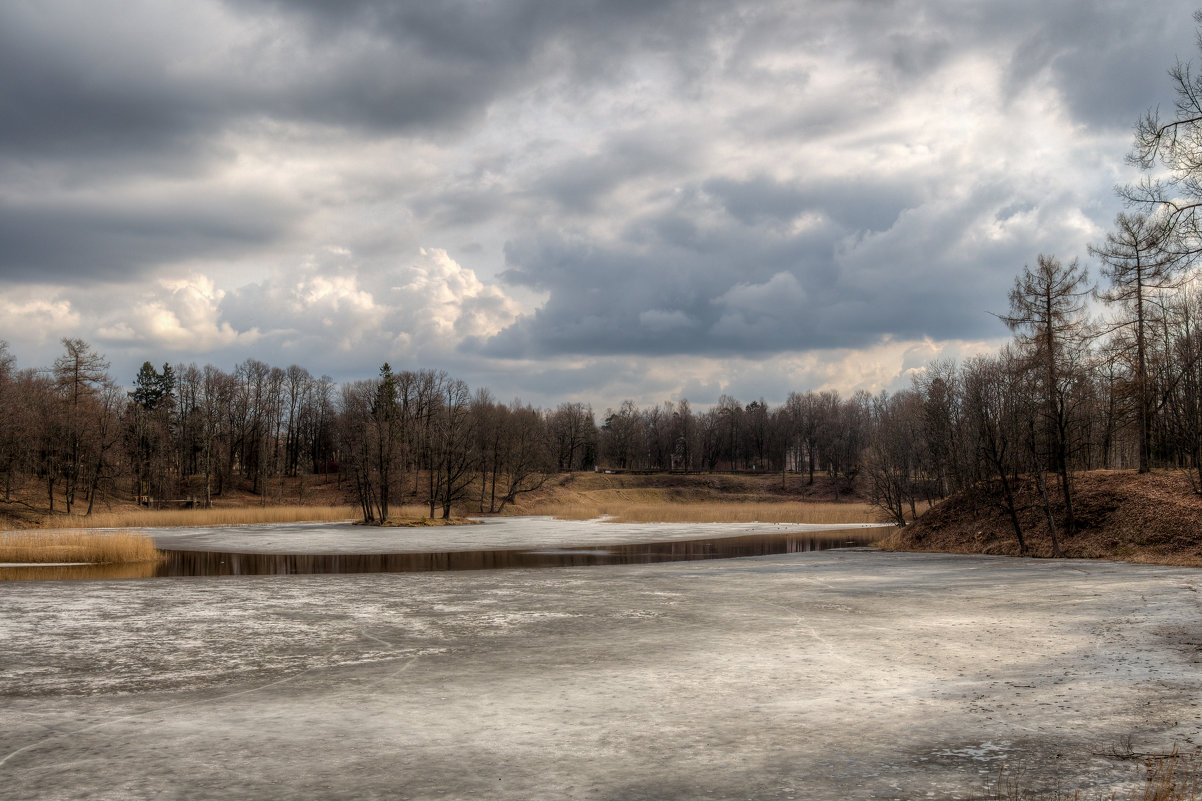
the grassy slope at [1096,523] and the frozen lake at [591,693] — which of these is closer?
the frozen lake at [591,693]

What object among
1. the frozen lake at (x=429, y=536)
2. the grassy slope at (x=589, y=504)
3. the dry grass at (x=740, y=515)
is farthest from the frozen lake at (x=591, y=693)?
the dry grass at (x=740, y=515)

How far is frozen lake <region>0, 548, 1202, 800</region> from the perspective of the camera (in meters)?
6.29

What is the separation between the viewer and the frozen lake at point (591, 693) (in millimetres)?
6285

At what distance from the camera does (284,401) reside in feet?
317

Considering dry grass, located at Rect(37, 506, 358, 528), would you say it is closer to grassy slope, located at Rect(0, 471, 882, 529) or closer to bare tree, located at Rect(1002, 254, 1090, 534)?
grassy slope, located at Rect(0, 471, 882, 529)

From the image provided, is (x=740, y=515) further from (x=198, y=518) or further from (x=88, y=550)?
(x=88, y=550)

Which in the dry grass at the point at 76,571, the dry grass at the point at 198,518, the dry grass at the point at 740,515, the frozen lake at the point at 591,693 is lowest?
the dry grass at the point at 740,515

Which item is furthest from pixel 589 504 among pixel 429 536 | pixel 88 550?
pixel 88 550

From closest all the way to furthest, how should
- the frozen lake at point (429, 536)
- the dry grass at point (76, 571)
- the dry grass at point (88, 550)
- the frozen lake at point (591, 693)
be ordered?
the frozen lake at point (591, 693), the dry grass at point (76, 571), the dry grass at point (88, 550), the frozen lake at point (429, 536)

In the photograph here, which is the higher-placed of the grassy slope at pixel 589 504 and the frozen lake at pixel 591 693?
the frozen lake at pixel 591 693

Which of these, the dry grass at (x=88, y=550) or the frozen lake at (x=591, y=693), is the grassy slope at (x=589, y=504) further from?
the frozen lake at (x=591, y=693)

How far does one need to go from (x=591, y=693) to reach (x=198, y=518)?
54653mm

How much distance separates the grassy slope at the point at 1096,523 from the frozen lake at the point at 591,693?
8482 mm

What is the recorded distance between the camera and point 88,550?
28906 mm
